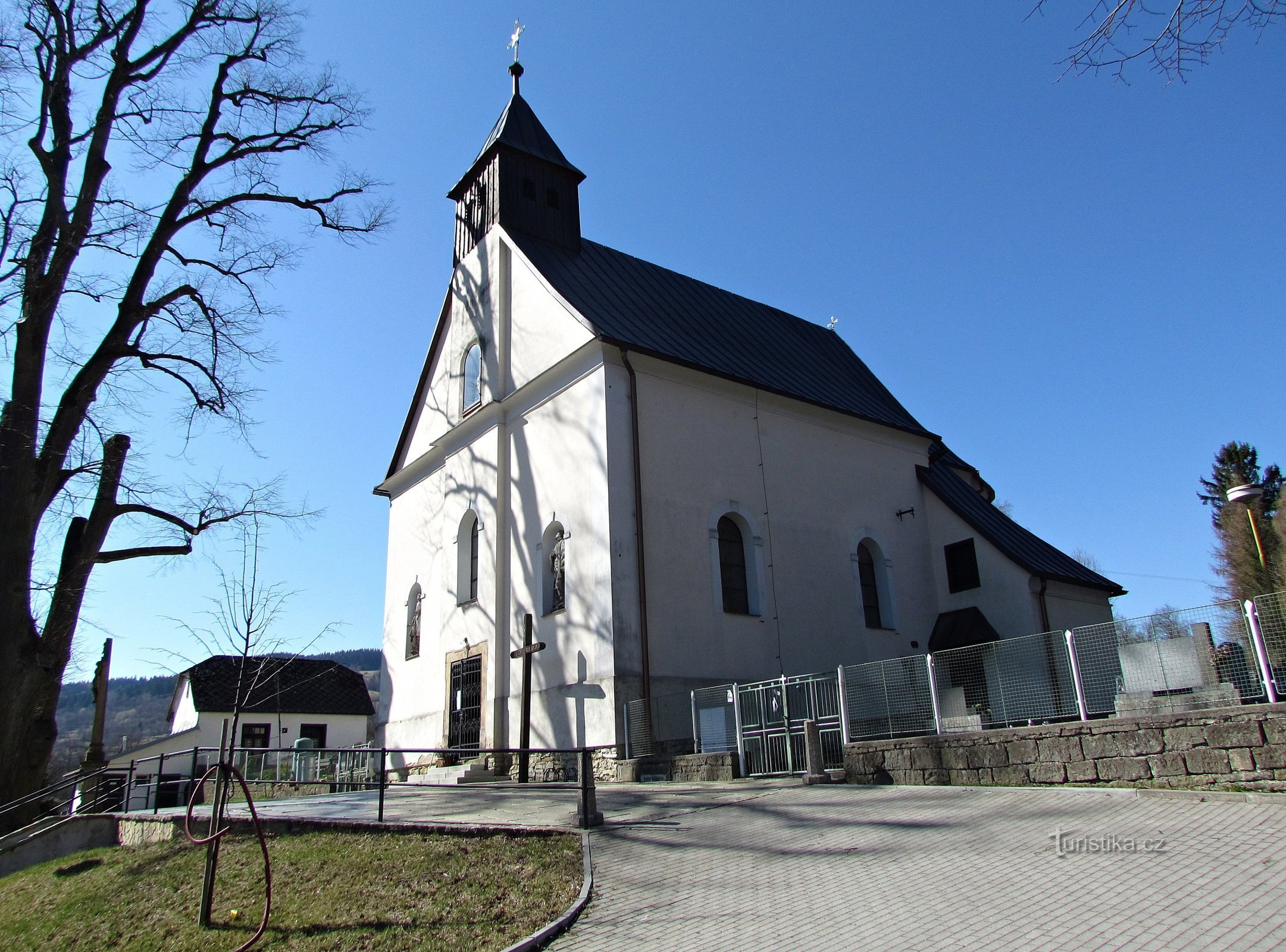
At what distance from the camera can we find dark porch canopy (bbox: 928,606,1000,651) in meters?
21.7

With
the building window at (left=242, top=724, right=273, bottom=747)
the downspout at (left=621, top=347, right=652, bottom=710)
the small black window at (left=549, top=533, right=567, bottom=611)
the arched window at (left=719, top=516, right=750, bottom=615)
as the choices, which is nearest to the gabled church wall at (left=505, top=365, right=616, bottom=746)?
the small black window at (left=549, top=533, right=567, bottom=611)

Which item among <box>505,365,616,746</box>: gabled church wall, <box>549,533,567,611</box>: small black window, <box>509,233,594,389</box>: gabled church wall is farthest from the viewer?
<box>509,233,594,389</box>: gabled church wall

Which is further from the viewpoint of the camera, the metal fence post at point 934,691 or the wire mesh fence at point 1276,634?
the metal fence post at point 934,691

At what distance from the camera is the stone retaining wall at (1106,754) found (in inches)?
353

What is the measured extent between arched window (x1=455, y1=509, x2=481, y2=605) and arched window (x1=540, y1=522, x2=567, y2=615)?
2.70 m

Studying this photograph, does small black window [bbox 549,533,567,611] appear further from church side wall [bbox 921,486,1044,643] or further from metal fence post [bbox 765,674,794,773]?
church side wall [bbox 921,486,1044,643]

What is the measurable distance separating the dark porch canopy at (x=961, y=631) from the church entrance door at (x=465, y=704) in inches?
406

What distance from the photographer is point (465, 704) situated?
2116cm

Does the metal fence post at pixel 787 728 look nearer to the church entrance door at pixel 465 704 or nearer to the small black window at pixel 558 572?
the small black window at pixel 558 572

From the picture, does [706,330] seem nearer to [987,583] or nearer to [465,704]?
[987,583]

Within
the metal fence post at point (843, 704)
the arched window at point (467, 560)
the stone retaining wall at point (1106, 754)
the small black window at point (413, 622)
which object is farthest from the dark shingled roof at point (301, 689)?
the stone retaining wall at point (1106, 754)

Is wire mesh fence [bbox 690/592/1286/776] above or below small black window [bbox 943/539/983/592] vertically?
below

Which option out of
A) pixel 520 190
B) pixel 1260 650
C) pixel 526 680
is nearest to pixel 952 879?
pixel 1260 650

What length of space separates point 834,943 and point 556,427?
48.6ft
